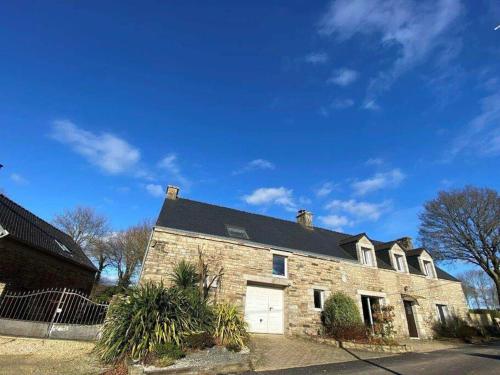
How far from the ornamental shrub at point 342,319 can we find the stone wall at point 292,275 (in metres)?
0.65

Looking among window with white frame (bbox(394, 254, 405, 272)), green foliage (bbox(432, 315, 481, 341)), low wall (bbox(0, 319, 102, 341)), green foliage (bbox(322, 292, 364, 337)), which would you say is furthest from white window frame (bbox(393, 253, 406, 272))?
low wall (bbox(0, 319, 102, 341))

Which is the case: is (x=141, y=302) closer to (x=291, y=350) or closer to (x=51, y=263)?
(x=291, y=350)

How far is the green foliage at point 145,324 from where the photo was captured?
7027mm

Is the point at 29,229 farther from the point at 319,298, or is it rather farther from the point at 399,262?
the point at 399,262

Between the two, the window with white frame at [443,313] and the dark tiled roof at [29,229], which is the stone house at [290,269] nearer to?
the window with white frame at [443,313]

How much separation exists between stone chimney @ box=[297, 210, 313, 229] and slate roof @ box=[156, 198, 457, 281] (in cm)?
51

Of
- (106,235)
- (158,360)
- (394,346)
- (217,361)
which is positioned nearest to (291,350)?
(217,361)

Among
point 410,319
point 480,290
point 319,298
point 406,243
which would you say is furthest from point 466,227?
point 480,290

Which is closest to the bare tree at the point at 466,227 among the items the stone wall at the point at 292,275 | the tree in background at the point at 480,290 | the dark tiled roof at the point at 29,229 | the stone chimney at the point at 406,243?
the stone chimney at the point at 406,243

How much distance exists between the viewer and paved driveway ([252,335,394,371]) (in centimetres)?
786

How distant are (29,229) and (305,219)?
52.0ft

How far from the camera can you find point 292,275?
1381 centimetres

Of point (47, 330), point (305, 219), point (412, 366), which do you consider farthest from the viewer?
point (305, 219)

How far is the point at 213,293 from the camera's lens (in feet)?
39.2
